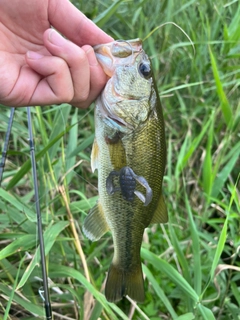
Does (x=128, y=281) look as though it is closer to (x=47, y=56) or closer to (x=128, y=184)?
(x=128, y=184)

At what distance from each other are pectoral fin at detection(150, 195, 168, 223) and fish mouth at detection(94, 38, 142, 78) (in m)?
0.54

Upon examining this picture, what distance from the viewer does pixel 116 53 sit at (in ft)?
4.25

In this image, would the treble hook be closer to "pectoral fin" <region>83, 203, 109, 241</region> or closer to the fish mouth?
"pectoral fin" <region>83, 203, 109, 241</region>

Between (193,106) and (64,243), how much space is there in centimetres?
147

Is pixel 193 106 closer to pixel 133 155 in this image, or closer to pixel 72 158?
pixel 72 158

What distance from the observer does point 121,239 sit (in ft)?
4.87

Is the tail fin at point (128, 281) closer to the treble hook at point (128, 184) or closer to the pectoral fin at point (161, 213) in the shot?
the pectoral fin at point (161, 213)

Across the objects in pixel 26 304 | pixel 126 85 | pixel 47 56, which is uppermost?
pixel 47 56

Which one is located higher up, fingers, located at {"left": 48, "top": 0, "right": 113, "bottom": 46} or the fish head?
fingers, located at {"left": 48, "top": 0, "right": 113, "bottom": 46}

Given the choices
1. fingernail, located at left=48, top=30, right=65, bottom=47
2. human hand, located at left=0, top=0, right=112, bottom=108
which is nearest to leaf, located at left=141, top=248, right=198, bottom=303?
human hand, located at left=0, top=0, right=112, bottom=108

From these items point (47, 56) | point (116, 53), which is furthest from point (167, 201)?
point (47, 56)

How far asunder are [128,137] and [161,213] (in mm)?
346

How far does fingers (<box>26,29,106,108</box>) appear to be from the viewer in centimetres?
120

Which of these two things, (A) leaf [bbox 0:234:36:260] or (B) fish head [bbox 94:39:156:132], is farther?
(A) leaf [bbox 0:234:36:260]
